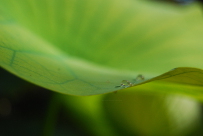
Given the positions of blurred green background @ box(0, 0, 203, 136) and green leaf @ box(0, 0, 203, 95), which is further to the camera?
blurred green background @ box(0, 0, 203, 136)

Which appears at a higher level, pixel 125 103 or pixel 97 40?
pixel 97 40

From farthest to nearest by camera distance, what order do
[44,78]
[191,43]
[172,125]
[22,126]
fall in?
[22,126]
[191,43]
[172,125]
[44,78]

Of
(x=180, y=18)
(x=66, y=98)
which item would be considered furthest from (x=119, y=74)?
(x=180, y=18)

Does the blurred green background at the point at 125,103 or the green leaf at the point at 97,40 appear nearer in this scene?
the green leaf at the point at 97,40

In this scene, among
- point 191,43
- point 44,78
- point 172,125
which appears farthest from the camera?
point 191,43

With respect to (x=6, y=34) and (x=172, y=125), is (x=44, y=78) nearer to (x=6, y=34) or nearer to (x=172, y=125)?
(x=6, y=34)

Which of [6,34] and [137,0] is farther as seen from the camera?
[137,0]

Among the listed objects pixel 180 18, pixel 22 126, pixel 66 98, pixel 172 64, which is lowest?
pixel 22 126

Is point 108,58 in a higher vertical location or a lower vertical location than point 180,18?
lower
